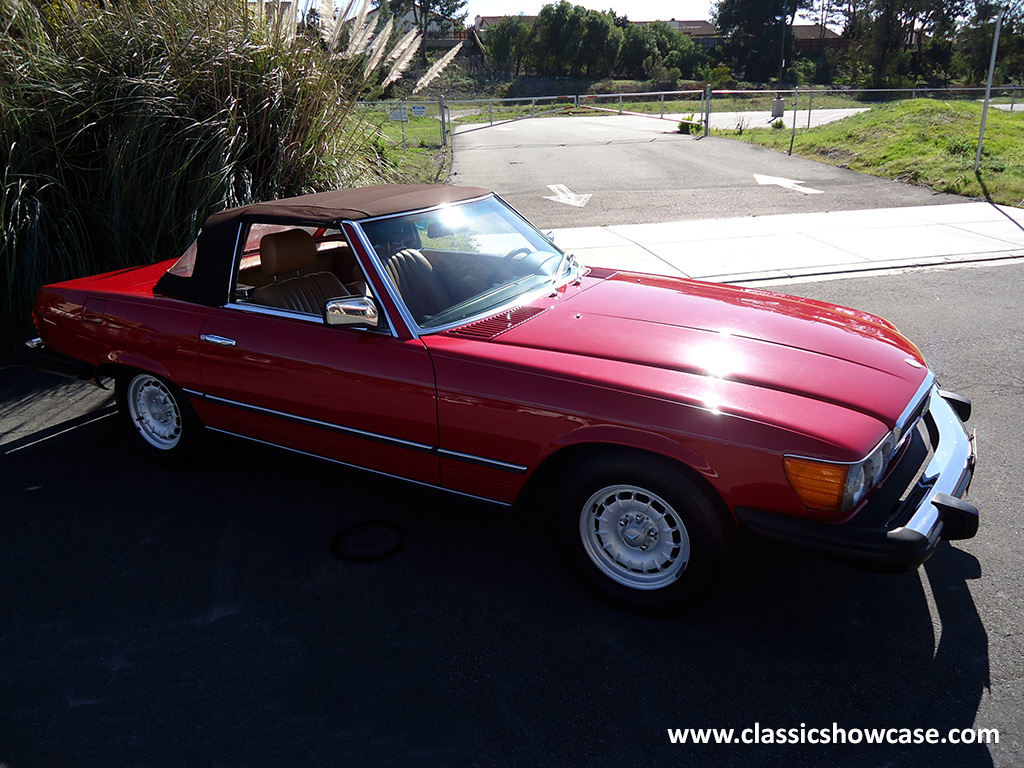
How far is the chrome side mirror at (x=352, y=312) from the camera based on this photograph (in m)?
3.34

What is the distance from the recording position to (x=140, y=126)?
6.55 meters

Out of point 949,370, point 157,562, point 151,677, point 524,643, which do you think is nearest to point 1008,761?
point 524,643

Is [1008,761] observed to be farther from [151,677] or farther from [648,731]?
[151,677]

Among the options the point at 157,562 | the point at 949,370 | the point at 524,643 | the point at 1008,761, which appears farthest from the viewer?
the point at 949,370

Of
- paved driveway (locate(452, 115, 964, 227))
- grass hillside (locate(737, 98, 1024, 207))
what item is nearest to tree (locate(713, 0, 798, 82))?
grass hillside (locate(737, 98, 1024, 207))

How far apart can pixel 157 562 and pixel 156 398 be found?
118 centimetres

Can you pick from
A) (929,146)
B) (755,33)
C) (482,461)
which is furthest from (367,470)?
(755,33)

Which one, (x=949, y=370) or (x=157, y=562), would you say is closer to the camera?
(x=157, y=562)

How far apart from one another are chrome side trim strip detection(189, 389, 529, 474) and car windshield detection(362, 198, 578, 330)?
0.53 meters

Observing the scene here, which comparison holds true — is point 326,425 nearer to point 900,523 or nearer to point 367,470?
point 367,470

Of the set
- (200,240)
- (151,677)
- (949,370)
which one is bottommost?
(151,677)

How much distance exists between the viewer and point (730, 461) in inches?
105

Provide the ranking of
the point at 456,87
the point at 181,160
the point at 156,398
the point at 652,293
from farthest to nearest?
the point at 456,87 → the point at 181,160 → the point at 156,398 → the point at 652,293

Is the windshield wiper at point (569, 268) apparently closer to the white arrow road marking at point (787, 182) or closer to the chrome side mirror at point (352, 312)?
the chrome side mirror at point (352, 312)
